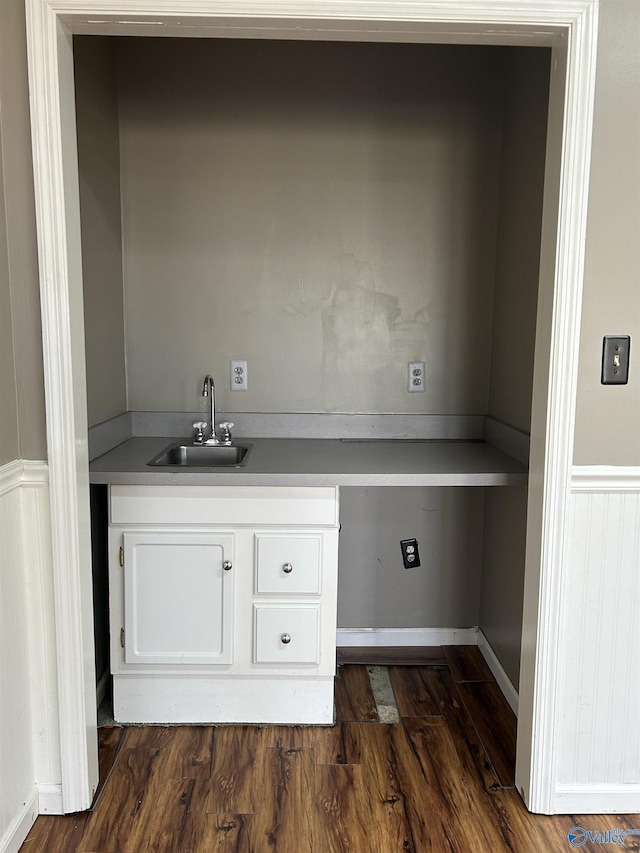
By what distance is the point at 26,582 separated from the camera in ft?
5.61

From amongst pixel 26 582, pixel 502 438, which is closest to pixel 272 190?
pixel 502 438

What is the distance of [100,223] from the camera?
2320 millimetres

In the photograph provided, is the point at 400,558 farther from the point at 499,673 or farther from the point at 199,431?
the point at 199,431

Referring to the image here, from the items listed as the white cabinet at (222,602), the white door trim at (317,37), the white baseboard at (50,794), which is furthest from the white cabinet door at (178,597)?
the white baseboard at (50,794)

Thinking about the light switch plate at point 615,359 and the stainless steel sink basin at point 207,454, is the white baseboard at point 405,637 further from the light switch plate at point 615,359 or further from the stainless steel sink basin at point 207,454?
the light switch plate at point 615,359

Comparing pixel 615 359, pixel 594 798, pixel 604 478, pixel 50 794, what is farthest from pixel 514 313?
pixel 50 794

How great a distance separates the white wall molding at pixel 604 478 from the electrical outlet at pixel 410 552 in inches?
42.4

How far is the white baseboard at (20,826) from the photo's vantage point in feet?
5.24

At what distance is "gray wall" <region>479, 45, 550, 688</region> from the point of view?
2.22 meters

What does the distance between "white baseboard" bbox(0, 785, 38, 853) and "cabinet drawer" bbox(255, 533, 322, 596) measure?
0.82 meters

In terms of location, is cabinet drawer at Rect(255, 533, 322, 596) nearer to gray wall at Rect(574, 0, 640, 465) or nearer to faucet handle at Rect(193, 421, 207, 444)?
faucet handle at Rect(193, 421, 207, 444)

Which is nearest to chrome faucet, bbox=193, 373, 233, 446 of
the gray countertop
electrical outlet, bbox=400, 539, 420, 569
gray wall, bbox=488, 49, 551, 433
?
the gray countertop

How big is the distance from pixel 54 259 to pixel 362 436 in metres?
1.42

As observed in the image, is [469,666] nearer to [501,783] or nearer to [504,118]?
[501,783]
